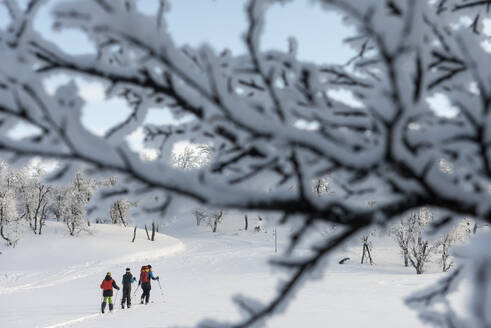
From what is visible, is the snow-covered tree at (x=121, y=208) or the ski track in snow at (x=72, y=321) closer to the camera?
the ski track in snow at (x=72, y=321)

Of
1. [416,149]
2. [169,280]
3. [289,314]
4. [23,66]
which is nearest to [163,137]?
[23,66]

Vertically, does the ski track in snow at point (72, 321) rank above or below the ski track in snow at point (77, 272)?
above

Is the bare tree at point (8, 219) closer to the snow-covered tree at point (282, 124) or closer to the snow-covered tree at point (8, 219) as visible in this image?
the snow-covered tree at point (8, 219)

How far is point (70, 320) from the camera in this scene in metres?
10.1

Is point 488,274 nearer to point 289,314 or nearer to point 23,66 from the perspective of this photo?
point 23,66

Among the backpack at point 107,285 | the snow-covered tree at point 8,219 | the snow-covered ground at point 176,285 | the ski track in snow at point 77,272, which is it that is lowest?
the ski track in snow at point 77,272

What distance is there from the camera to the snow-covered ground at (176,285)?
9570 millimetres

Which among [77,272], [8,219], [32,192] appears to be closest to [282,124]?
[77,272]

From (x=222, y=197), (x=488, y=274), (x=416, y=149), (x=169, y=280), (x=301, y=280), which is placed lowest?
(x=169, y=280)

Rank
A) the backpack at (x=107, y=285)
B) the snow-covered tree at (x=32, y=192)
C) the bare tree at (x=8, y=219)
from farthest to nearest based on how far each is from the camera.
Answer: the snow-covered tree at (x=32, y=192) → the bare tree at (x=8, y=219) → the backpack at (x=107, y=285)

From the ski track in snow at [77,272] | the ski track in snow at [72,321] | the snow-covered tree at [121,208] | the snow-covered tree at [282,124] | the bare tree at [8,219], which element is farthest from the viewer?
the snow-covered tree at [121,208]

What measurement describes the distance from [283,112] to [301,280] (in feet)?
2.04

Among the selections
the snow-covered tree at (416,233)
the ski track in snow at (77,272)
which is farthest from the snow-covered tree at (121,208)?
the snow-covered tree at (416,233)

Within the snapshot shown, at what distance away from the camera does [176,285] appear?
15727mm
